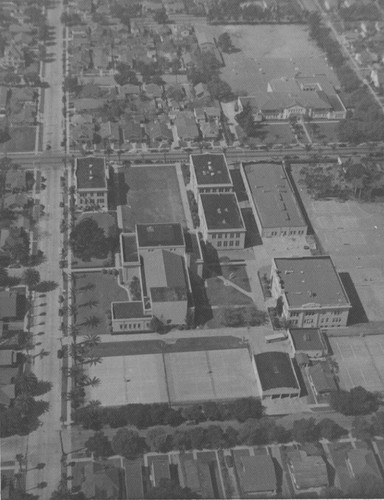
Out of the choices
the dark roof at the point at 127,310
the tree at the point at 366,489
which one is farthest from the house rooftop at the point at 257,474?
the dark roof at the point at 127,310

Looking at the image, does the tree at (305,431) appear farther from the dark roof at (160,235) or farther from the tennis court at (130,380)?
the dark roof at (160,235)

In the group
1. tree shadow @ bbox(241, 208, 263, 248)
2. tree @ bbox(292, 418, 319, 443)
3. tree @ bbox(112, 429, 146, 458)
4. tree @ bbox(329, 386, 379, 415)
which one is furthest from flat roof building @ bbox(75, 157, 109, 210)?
tree @ bbox(292, 418, 319, 443)

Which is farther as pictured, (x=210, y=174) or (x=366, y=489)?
(x=210, y=174)

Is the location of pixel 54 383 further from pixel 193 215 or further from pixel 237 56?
pixel 237 56

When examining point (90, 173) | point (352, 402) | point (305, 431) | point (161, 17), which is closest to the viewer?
point (305, 431)

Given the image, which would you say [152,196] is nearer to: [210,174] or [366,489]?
[210,174]

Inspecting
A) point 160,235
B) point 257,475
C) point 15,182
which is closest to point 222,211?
point 160,235
